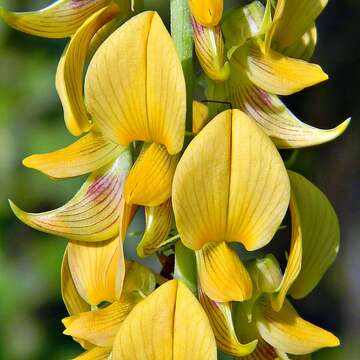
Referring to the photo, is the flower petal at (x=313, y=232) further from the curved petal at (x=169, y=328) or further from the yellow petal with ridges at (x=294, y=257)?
the curved petal at (x=169, y=328)

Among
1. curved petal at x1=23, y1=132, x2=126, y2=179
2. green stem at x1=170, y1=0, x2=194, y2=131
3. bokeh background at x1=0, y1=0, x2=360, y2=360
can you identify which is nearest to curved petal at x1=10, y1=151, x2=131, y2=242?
curved petal at x1=23, y1=132, x2=126, y2=179

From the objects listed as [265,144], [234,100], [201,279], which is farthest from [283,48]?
[201,279]

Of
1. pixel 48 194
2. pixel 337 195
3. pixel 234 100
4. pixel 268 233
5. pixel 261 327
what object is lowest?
pixel 337 195

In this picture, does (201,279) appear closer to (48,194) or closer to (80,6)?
(80,6)

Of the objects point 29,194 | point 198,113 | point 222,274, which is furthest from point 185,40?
point 29,194

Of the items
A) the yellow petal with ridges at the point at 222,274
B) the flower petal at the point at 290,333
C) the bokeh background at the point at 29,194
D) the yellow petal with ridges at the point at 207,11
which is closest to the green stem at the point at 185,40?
the yellow petal with ridges at the point at 207,11

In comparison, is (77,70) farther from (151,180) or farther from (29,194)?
(29,194)
